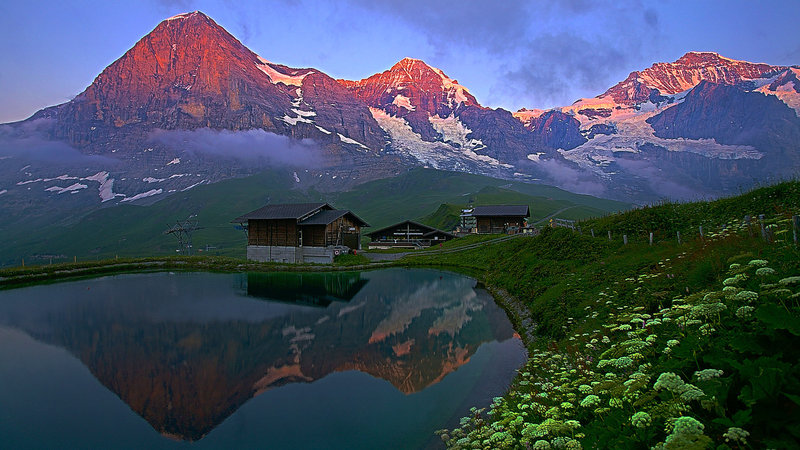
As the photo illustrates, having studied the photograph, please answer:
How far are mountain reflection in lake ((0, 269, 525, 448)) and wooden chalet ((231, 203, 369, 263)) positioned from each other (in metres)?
30.3

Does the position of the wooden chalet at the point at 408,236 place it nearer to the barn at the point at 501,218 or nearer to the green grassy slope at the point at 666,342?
the barn at the point at 501,218

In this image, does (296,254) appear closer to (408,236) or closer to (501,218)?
(408,236)

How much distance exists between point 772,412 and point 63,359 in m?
26.0

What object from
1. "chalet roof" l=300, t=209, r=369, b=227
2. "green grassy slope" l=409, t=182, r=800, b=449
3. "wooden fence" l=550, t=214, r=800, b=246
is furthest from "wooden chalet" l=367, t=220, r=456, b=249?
"wooden fence" l=550, t=214, r=800, b=246

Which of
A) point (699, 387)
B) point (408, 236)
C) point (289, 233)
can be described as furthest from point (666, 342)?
point (408, 236)

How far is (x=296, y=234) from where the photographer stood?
65188 millimetres

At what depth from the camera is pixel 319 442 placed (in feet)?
39.6

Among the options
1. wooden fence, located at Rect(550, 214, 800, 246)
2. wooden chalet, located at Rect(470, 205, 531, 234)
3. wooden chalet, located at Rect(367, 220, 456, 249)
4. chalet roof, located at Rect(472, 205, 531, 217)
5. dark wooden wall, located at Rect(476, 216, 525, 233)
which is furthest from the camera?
wooden chalet, located at Rect(367, 220, 456, 249)

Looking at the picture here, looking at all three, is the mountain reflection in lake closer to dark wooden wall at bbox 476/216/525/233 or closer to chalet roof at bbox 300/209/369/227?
chalet roof at bbox 300/209/369/227

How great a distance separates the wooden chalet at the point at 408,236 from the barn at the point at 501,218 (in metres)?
7.71

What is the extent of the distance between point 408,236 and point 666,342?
7939 cm

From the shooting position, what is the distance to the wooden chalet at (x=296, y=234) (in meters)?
64.8

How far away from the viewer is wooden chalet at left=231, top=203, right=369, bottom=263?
64750mm

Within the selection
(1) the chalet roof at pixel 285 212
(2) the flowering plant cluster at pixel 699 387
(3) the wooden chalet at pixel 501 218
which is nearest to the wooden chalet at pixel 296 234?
(1) the chalet roof at pixel 285 212
